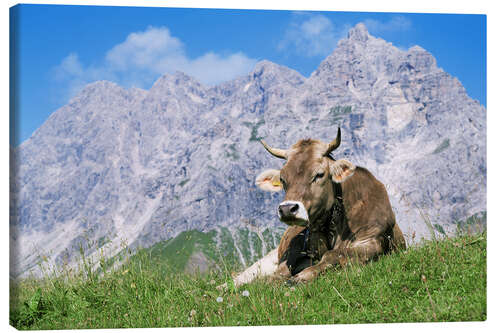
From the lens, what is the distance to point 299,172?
6.21m

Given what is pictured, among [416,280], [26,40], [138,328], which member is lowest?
[138,328]

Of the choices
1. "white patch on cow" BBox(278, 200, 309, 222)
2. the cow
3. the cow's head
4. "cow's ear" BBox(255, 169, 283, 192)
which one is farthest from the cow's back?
"white patch on cow" BBox(278, 200, 309, 222)

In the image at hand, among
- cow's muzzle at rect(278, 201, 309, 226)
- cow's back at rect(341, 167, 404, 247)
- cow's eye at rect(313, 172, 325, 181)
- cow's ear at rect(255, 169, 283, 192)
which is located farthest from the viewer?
cow's ear at rect(255, 169, 283, 192)

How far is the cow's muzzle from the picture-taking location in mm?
5445

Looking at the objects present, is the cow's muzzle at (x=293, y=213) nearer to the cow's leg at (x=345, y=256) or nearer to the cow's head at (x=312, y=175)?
the cow's head at (x=312, y=175)

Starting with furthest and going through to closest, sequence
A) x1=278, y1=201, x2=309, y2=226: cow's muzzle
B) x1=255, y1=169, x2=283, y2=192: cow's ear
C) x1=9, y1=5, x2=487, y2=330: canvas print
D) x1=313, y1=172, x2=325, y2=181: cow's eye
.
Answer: x1=255, y1=169, x2=283, y2=192: cow's ear, x1=313, y1=172, x2=325, y2=181: cow's eye, x1=278, y1=201, x2=309, y2=226: cow's muzzle, x1=9, y1=5, x2=487, y2=330: canvas print

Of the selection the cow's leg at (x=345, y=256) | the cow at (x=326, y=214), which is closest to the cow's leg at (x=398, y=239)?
the cow at (x=326, y=214)

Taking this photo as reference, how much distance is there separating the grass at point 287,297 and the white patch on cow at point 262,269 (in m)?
0.54

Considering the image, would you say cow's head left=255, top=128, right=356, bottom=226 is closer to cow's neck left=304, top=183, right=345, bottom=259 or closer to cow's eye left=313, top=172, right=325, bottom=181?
cow's eye left=313, top=172, right=325, bottom=181

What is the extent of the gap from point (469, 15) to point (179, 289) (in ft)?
20.3

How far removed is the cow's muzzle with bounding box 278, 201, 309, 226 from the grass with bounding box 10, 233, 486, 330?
759mm

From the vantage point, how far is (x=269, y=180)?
689 centimetres
